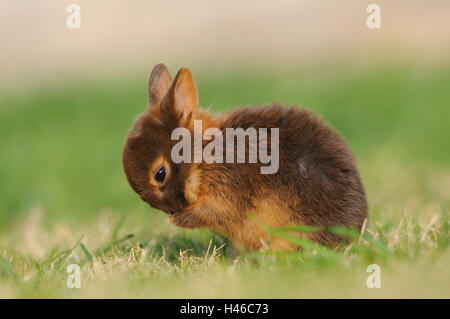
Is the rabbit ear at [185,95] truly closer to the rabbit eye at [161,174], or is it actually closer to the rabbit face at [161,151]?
the rabbit face at [161,151]

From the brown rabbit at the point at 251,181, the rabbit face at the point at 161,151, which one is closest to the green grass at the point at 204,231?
the brown rabbit at the point at 251,181

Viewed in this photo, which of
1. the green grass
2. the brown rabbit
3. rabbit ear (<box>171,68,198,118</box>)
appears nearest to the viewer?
the green grass

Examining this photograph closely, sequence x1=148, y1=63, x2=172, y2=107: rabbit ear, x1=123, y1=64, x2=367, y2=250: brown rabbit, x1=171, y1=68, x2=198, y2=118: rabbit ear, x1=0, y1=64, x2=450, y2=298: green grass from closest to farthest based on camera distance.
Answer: x1=0, y1=64, x2=450, y2=298: green grass
x1=123, y1=64, x2=367, y2=250: brown rabbit
x1=171, y1=68, x2=198, y2=118: rabbit ear
x1=148, y1=63, x2=172, y2=107: rabbit ear

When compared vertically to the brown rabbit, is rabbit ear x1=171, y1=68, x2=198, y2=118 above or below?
above

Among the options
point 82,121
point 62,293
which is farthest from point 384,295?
point 82,121

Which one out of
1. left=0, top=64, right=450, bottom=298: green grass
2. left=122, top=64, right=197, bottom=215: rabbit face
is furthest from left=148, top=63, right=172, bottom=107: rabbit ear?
left=0, top=64, right=450, bottom=298: green grass

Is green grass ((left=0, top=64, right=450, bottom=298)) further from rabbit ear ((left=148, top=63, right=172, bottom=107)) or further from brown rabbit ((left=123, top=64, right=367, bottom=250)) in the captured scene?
rabbit ear ((left=148, top=63, right=172, bottom=107))
